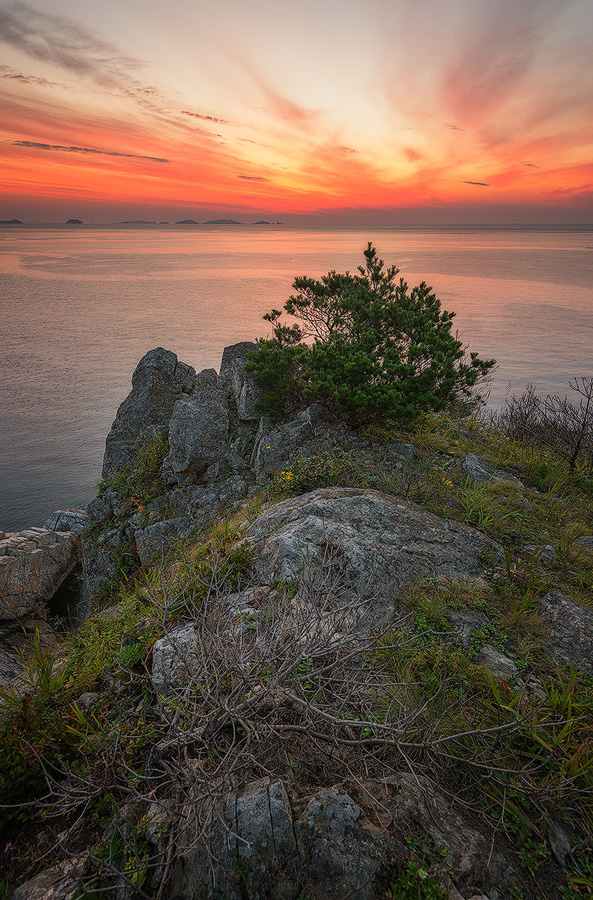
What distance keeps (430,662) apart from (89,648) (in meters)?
4.12

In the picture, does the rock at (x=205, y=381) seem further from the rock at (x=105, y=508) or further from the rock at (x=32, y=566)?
the rock at (x=32, y=566)

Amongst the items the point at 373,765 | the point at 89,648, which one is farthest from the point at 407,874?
the point at 89,648

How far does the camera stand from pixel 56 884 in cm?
258

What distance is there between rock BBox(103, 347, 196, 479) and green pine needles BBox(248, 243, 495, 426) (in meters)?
3.85

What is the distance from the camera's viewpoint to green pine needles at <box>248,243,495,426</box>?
29.9 ft

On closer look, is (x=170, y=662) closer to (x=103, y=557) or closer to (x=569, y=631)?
(x=569, y=631)

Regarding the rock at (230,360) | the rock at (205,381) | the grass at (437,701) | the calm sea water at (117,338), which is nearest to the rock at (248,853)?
→ the grass at (437,701)

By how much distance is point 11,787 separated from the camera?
309cm

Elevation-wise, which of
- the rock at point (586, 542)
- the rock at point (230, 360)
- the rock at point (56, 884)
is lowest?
the rock at point (56, 884)

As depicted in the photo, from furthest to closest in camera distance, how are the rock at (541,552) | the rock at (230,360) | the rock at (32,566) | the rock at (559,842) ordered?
the rock at (230,360) < the rock at (32,566) < the rock at (541,552) < the rock at (559,842)

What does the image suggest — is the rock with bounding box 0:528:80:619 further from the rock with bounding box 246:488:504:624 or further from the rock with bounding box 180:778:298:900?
the rock with bounding box 180:778:298:900

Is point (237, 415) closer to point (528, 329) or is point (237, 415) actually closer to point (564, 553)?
point (564, 553)

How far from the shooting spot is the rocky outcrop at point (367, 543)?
4906mm

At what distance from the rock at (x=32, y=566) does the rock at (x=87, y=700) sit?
7248 millimetres
